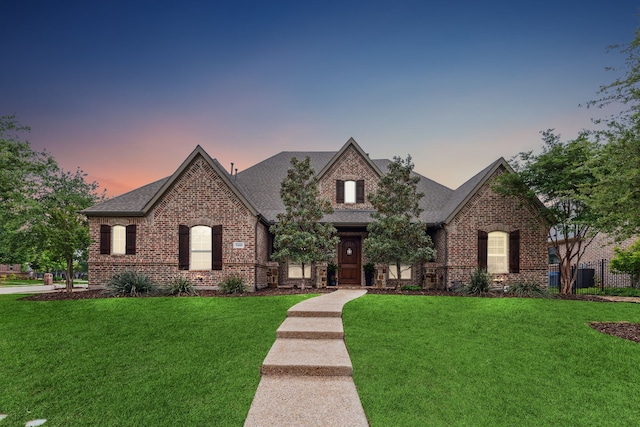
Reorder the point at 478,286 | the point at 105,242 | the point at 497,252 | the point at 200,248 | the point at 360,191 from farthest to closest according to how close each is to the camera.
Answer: the point at 360,191
the point at 497,252
the point at 105,242
the point at 200,248
the point at 478,286

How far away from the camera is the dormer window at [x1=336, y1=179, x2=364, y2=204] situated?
18594 millimetres

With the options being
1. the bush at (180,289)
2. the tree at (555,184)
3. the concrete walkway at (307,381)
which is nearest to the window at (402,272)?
the tree at (555,184)

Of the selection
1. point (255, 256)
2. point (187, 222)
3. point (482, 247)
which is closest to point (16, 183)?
point (187, 222)

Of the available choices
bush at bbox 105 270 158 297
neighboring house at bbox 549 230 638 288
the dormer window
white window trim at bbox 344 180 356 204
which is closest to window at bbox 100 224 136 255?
bush at bbox 105 270 158 297

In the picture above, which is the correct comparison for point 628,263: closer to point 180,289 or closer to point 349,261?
point 349,261

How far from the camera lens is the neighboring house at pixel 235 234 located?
50.3 feet

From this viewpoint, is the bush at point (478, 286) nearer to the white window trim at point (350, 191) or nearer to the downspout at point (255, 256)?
the white window trim at point (350, 191)

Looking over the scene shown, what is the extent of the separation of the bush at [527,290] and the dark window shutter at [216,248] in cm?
1233

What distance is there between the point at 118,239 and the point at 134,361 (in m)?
11.3

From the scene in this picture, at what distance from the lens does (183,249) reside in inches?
607

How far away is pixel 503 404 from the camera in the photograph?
182 inches

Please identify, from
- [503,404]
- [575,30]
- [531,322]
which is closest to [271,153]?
[575,30]

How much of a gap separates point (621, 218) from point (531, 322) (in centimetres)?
385

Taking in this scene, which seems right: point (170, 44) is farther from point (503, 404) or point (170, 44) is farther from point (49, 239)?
point (503, 404)
